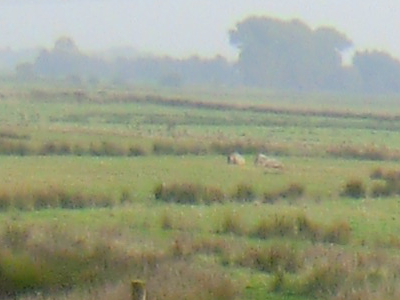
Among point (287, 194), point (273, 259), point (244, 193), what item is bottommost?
point (287, 194)

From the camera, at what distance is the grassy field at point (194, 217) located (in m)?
15.8

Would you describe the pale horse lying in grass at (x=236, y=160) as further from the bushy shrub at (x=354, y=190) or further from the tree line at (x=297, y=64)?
the tree line at (x=297, y=64)

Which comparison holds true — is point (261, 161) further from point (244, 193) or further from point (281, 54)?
point (281, 54)

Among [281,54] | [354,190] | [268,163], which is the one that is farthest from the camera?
[281,54]

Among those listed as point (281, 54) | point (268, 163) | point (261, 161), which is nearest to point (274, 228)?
point (268, 163)

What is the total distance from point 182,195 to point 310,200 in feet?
11.2

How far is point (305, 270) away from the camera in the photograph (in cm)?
1716

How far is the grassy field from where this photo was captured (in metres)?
15.8

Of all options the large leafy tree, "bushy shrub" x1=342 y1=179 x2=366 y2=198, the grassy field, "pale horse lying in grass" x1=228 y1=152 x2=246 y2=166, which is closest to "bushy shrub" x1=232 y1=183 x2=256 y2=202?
the grassy field

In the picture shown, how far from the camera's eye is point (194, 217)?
23984 mm

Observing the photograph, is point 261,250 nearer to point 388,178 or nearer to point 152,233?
point 152,233

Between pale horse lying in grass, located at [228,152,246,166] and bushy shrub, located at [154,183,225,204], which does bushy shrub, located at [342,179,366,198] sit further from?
pale horse lying in grass, located at [228,152,246,166]

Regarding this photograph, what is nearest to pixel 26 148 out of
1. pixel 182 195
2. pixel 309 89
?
pixel 182 195

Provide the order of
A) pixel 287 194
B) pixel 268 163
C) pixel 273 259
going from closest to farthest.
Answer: pixel 273 259, pixel 287 194, pixel 268 163
